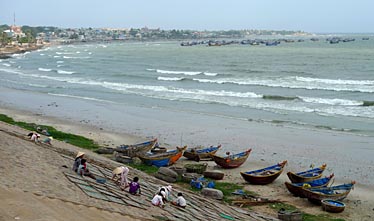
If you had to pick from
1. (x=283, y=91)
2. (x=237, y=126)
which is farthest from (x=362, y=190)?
(x=283, y=91)

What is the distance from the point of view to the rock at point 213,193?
18375 mm

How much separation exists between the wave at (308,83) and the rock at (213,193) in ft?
112

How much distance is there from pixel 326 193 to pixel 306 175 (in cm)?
240

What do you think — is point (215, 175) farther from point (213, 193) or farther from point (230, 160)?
point (213, 193)

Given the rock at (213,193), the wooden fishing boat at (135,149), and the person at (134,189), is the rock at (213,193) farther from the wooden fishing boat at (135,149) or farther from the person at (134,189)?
the wooden fishing boat at (135,149)

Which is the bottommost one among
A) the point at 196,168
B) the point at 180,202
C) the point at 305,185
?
the point at 196,168

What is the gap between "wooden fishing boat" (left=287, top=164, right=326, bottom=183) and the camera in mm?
20875

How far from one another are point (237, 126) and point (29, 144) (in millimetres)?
16720

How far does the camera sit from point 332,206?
706 inches

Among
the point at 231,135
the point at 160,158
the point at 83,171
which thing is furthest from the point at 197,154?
the point at 83,171

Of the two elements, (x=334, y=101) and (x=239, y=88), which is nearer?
(x=334, y=101)

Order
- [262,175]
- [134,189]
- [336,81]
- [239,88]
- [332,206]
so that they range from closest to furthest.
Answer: [134,189] → [332,206] → [262,175] → [239,88] → [336,81]

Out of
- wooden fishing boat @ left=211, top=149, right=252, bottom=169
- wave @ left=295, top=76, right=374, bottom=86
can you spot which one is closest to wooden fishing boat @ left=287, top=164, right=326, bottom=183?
wooden fishing boat @ left=211, top=149, right=252, bottom=169

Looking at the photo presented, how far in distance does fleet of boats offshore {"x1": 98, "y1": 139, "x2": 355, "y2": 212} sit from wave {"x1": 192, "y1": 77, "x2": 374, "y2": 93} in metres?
28.8
